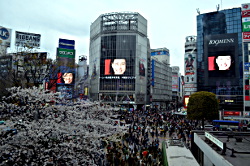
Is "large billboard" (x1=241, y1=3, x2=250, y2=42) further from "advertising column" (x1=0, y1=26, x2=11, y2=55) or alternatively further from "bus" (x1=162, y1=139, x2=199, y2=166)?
"advertising column" (x1=0, y1=26, x2=11, y2=55)

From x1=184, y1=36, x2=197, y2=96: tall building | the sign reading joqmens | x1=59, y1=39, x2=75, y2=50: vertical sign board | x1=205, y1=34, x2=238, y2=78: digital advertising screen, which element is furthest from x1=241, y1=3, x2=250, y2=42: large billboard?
the sign reading joqmens

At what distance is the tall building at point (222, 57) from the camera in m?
52.7

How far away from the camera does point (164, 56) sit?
361ft

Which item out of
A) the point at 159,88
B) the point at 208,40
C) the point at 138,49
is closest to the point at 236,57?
the point at 208,40

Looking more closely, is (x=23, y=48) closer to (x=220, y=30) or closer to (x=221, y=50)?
(x=221, y=50)

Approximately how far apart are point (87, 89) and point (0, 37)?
3780 centimetres

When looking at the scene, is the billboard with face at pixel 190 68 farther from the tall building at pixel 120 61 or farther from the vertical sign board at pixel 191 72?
the tall building at pixel 120 61

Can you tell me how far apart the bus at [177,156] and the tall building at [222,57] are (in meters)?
43.7

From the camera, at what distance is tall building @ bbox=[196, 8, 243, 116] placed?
52.7 m

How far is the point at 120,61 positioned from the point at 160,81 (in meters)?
35.4

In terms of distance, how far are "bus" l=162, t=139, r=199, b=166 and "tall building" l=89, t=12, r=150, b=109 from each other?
50.8m

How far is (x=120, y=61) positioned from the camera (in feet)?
210

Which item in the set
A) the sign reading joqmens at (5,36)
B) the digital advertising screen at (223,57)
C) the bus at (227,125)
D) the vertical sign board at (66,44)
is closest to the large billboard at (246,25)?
the bus at (227,125)

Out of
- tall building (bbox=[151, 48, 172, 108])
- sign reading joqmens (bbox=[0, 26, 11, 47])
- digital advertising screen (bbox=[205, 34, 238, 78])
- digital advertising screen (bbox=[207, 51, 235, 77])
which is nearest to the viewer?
sign reading joqmens (bbox=[0, 26, 11, 47])
